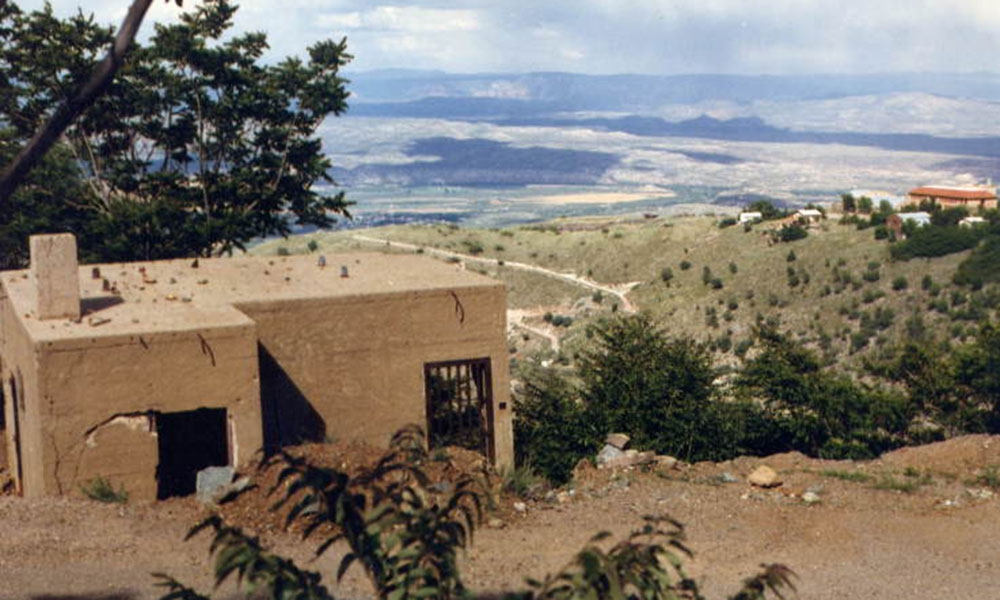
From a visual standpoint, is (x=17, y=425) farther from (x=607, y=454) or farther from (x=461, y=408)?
(x=607, y=454)

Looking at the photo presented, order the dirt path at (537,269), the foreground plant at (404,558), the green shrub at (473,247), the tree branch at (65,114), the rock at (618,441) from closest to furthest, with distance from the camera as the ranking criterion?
the foreground plant at (404,558) < the tree branch at (65,114) < the rock at (618,441) < the dirt path at (537,269) < the green shrub at (473,247)

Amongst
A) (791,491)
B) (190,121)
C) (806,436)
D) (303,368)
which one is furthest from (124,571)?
(190,121)

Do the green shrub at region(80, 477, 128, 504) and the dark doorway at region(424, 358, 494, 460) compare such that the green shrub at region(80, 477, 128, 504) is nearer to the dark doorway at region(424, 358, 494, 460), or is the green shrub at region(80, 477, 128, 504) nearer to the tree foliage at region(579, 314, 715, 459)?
the dark doorway at region(424, 358, 494, 460)

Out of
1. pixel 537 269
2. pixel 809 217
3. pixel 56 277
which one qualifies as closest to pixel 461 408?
pixel 56 277

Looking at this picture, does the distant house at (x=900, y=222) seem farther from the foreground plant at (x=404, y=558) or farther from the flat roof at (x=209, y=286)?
the foreground plant at (x=404, y=558)

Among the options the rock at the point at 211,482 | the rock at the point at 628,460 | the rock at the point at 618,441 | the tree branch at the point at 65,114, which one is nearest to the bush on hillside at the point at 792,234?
the rock at the point at 618,441

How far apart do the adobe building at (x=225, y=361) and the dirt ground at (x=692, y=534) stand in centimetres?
95

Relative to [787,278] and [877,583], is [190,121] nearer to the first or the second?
[877,583]

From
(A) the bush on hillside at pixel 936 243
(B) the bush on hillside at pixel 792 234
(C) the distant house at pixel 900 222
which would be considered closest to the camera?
(A) the bush on hillside at pixel 936 243

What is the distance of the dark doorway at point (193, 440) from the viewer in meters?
14.8

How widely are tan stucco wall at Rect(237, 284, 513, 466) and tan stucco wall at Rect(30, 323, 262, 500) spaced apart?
5.09 ft

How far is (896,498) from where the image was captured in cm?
1452

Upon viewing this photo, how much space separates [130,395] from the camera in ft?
42.3

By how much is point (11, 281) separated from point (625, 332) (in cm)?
1108
